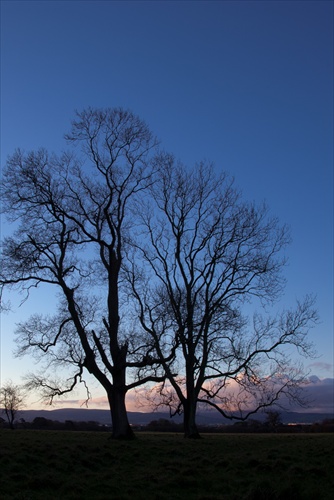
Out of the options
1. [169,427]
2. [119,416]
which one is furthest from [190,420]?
[169,427]

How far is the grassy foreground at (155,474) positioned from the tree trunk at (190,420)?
9.32 m

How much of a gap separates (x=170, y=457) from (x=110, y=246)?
12.0 m

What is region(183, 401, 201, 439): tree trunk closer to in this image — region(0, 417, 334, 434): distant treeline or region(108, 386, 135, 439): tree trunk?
region(108, 386, 135, 439): tree trunk

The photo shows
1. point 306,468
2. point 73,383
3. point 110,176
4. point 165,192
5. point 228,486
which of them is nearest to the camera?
point 228,486

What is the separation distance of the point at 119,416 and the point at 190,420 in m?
5.44

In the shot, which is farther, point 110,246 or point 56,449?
point 110,246

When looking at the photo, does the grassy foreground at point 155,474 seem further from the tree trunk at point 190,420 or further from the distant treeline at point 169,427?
the distant treeline at point 169,427

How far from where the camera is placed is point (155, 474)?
1300 cm

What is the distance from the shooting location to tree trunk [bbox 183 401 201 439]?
26.6m

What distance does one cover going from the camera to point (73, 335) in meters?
24.5

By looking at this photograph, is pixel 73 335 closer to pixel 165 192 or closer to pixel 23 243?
pixel 23 243

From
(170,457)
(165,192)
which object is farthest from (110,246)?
(170,457)

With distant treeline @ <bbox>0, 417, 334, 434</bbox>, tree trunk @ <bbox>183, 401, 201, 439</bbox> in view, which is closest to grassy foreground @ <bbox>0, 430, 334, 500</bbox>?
tree trunk @ <bbox>183, 401, 201, 439</bbox>

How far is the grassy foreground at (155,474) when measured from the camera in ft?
35.1
